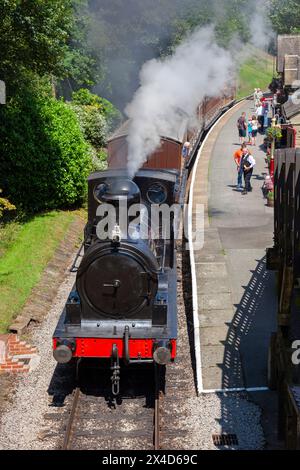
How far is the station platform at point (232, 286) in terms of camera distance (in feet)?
34.4

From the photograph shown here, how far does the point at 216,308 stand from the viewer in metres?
12.7

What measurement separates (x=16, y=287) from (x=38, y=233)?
11.4ft

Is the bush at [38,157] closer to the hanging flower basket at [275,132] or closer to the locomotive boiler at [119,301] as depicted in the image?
the hanging flower basket at [275,132]

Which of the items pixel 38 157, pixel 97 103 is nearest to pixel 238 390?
pixel 38 157

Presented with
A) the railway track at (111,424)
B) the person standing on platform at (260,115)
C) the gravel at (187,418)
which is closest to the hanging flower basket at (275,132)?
the person standing on platform at (260,115)

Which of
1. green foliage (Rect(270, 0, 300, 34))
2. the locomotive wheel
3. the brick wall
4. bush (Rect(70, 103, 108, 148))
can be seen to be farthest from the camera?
green foliage (Rect(270, 0, 300, 34))

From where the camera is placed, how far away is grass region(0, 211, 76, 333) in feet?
43.1

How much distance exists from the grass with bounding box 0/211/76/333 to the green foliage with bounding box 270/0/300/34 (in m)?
20.7

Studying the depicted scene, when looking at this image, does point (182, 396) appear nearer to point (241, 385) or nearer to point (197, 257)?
point (241, 385)

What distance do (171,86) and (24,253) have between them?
6152 mm

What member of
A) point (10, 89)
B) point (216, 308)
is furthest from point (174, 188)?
point (10, 89)

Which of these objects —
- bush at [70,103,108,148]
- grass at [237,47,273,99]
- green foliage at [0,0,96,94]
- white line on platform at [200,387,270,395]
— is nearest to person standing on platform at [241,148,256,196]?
green foliage at [0,0,96,94]

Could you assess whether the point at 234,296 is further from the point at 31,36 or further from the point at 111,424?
the point at 31,36

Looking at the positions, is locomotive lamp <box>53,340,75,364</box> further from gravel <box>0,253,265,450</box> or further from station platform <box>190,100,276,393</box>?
station platform <box>190,100,276,393</box>
